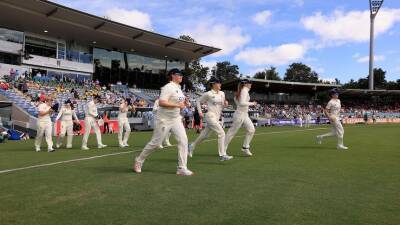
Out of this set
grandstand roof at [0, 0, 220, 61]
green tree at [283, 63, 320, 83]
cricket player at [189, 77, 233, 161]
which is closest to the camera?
cricket player at [189, 77, 233, 161]

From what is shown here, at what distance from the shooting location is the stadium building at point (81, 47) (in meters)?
37.1

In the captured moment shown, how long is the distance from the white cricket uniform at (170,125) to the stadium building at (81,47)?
30.8 m

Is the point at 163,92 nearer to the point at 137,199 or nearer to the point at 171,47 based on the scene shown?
the point at 137,199

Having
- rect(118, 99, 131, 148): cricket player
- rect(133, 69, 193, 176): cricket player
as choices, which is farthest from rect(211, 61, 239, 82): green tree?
rect(133, 69, 193, 176): cricket player

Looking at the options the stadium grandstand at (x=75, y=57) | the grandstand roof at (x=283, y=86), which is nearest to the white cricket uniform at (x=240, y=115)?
the stadium grandstand at (x=75, y=57)

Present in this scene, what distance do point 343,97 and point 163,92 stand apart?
236ft

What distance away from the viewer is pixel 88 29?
41.9m

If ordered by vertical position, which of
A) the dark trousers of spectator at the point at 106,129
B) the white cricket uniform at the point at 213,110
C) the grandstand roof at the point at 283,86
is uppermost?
the grandstand roof at the point at 283,86

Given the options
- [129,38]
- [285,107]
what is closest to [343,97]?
[285,107]

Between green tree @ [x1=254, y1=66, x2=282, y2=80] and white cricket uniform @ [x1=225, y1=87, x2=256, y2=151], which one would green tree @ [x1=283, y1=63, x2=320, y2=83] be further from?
white cricket uniform @ [x1=225, y1=87, x2=256, y2=151]

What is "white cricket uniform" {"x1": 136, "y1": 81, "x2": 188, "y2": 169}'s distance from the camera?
805 centimetres

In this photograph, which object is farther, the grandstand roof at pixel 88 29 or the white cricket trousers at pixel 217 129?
the grandstand roof at pixel 88 29

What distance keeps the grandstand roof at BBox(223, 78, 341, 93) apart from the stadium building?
10846 millimetres

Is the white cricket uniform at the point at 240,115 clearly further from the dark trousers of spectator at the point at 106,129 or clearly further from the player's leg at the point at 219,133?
the dark trousers of spectator at the point at 106,129
